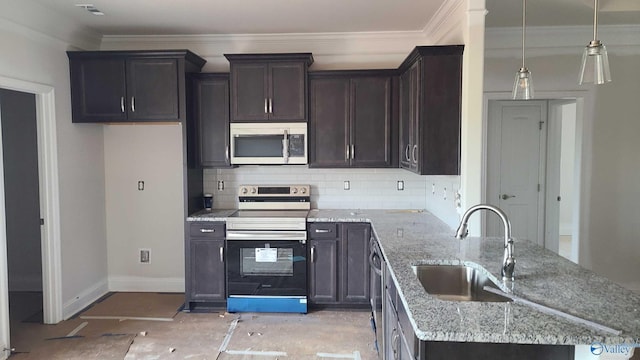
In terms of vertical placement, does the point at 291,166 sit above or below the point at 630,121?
below

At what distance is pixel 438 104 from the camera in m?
3.29

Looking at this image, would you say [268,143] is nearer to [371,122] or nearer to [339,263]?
[371,122]

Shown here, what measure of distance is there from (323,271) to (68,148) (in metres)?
2.62

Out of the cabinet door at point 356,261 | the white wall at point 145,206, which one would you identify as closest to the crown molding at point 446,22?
the cabinet door at point 356,261

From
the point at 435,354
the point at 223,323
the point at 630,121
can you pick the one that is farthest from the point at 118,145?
the point at 630,121

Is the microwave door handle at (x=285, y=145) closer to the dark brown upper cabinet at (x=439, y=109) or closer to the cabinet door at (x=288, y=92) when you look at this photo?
the cabinet door at (x=288, y=92)

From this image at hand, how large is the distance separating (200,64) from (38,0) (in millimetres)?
1437

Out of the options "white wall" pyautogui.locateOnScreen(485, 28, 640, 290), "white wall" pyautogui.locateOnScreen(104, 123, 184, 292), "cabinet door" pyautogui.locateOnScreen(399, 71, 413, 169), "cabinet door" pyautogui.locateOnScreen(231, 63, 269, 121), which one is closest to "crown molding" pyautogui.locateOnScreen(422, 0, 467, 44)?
"cabinet door" pyautogui.locateOnScreen(399, 71, 413, 169)

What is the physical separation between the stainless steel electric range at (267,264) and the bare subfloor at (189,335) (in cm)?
13

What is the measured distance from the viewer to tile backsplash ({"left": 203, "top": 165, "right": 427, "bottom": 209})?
455cm

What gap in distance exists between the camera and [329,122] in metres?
4.21

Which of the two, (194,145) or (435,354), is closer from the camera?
(435,354)

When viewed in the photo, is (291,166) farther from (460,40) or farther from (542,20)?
(542,20)

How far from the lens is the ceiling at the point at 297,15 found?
3467 millimetres
